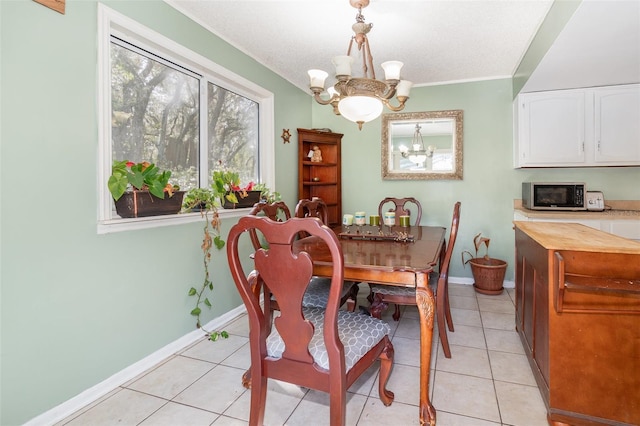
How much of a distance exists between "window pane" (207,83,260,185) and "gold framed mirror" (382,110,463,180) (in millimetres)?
1676

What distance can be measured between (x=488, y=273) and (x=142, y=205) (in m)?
3.28

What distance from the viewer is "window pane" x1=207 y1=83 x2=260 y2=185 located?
289 cm

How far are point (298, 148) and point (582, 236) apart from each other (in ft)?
9.77

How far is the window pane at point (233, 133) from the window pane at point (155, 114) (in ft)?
0.70

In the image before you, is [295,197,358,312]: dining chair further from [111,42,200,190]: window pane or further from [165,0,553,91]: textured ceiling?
[165,0,553,91]: textured ceiling

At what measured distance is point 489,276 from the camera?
3.49 metres

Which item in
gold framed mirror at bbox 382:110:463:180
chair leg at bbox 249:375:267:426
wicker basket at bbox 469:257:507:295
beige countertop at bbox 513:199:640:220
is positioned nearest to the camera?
chair leg at bbox 249:375:267:426

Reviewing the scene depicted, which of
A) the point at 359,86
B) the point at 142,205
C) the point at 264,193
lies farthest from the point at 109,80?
the point at 264,193

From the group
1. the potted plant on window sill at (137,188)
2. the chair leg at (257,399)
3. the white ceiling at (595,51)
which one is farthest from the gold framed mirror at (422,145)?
the chair leg at (257,399)

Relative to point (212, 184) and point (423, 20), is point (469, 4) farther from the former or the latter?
point (212, 184)

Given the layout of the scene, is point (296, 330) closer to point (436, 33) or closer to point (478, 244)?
point (436, 33)

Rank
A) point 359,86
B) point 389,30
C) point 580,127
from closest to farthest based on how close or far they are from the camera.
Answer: point 359,86
point 389,30
point 580,127

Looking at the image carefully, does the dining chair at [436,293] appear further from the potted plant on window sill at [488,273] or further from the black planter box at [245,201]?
the potted plant on window sill at [488,273]

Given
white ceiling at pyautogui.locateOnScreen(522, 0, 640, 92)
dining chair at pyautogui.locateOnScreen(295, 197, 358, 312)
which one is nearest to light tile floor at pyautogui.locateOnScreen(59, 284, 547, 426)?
dining chair at pyautogui.locateOnScreen(295, 197, 358, 312)
